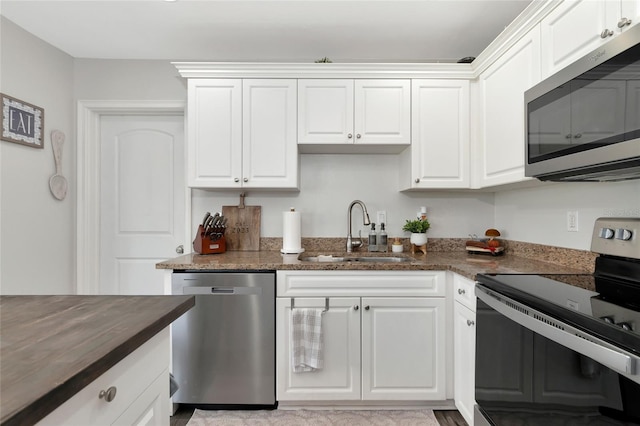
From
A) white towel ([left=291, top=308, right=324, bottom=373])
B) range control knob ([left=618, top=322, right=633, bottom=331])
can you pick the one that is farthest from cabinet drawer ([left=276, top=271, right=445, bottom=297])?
range control knob ([left=618, top=322, right=633, bottom=331])

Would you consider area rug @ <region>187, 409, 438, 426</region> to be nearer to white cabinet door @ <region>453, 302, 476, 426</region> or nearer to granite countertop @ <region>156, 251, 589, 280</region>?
white cabinet door @ <region>453, 302, 476, 426</region>

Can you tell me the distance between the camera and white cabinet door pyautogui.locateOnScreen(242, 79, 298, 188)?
7.47 feet

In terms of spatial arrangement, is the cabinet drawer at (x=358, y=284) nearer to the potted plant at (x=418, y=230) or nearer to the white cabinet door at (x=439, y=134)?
the potted plant at (x=418, y=230)

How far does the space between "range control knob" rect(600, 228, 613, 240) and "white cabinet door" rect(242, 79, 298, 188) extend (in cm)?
167

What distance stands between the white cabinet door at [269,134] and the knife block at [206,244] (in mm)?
453

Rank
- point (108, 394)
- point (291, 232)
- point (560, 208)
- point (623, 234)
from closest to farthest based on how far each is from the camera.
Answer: point (108, 394)
point (623, 234)
point (560, 208)
point (291, 232)

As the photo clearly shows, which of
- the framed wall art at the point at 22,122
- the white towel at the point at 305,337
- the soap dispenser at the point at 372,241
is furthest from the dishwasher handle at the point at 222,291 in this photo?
the framed wall art at the point at 22,122

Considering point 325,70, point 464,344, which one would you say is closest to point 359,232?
point 464,344

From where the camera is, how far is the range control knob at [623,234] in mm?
1290

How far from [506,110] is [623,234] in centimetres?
90

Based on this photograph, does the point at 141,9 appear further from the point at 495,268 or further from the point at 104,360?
the point at 495,268

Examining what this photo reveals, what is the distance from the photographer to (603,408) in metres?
0.81

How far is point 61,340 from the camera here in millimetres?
685

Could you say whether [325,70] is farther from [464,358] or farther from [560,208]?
[464,358]
